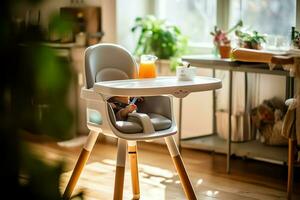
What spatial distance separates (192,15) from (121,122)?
193 centimetres

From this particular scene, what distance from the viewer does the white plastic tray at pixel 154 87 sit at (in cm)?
258

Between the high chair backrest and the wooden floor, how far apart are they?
1.51 feet

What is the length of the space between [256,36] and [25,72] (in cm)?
336

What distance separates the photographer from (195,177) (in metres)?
3.62

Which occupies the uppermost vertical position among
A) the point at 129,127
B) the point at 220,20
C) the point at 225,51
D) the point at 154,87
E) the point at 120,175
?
the point at 220,20

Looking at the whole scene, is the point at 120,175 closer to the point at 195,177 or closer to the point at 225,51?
the point at 195,177

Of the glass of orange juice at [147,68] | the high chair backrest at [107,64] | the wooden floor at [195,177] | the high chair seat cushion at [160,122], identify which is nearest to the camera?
the high chair seat cushion at [160,122]

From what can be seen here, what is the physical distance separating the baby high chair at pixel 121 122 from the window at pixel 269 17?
4.22 feet

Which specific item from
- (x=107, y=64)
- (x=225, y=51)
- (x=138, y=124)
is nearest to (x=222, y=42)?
(x=225, y=51)

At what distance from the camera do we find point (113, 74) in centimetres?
307

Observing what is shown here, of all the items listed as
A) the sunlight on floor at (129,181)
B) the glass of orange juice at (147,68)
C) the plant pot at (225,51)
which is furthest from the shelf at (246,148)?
the glass of orange juice at (147,68)

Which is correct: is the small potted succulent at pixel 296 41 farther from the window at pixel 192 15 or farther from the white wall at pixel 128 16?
the white wall at pixel 128 16

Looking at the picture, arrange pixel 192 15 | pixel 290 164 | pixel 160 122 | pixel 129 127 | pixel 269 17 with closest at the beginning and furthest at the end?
1. pixel 129 127
2. pixel 160 122
3. pixel 290 164
4. pixel 269 17
5. pixel 192 15

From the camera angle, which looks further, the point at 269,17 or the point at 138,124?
the point at 269,17
